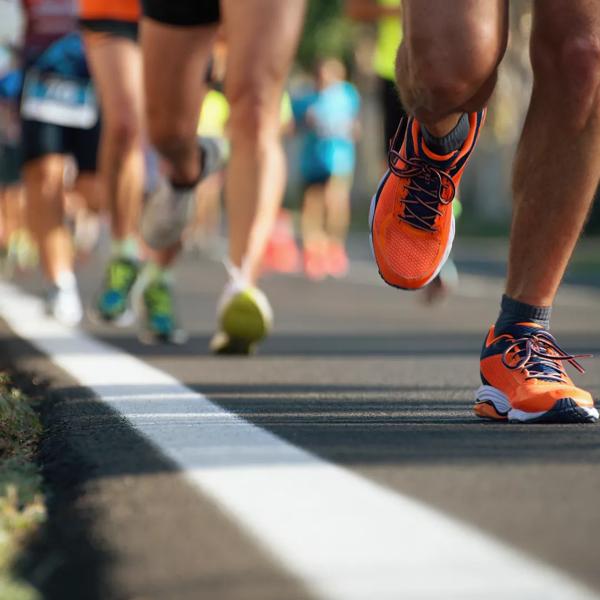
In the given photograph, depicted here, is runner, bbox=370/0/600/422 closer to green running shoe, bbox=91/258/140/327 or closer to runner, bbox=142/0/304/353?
runner, bbox=142/0/304/353

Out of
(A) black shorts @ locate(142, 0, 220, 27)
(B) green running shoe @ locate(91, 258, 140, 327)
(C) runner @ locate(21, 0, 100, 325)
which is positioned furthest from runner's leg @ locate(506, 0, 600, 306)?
(C) runner @ locate(21, 0, 100, 325)

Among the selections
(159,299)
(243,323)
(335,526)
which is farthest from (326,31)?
(335,526)

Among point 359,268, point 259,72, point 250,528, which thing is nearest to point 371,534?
point 250,528

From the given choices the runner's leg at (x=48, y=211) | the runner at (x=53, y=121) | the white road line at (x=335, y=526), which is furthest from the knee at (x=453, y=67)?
the runner's leg at (x=48, y=211)

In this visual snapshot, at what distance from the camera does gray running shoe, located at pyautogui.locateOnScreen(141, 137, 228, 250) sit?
5918 millimetres

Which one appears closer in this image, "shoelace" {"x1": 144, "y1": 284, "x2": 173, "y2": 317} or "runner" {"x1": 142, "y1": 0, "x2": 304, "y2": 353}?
"runner" {"x1": 142, "y1": 0, "x2": 304, "y2": 353}

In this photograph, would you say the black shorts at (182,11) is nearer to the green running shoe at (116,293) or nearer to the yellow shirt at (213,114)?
the green running shoe at (116,293)

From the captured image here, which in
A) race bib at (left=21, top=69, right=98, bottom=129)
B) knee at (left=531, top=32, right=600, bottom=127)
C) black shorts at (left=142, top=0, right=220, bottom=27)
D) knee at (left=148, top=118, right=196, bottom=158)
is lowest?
race bib at (left=21, top=69, right=98, bottom=129)

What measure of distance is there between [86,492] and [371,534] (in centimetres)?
58

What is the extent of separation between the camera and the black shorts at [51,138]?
7.60m

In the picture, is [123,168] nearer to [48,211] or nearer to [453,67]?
[48,211]

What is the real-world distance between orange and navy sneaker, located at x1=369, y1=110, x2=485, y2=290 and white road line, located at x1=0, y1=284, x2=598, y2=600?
1.79 feet

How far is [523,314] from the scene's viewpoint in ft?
12.0

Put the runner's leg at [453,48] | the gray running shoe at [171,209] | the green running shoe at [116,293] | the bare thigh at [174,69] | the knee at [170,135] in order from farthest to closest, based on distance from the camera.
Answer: the green running shoe at [116,293] < the gray running shoe at [171,209] < the knee at [170,135] < the bare thigh at [174,69] < the runner's leg at [453,48]
